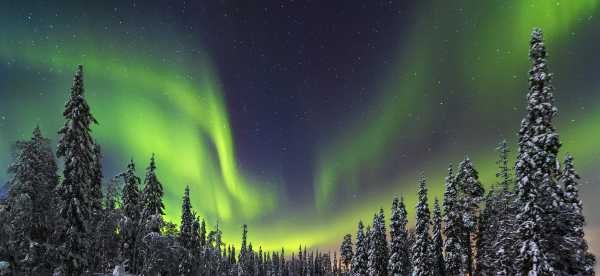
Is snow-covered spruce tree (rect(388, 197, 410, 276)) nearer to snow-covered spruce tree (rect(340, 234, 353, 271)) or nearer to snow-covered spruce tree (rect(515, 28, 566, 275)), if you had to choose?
snow-covered spruce tree (rect(515, 28, 566, 275))

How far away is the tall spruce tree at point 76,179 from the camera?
21.6 metres

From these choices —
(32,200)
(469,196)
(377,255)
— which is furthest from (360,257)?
(32,200)

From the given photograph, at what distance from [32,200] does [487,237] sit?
37.8 meters

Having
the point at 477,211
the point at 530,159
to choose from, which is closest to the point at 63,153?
the point at 530,159

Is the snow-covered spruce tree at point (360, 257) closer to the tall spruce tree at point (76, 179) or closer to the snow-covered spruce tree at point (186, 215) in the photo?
the snow-covered spruce tree at point (186, 215)

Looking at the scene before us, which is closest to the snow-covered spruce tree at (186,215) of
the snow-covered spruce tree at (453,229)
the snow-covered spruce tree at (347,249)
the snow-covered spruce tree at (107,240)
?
the snow-covered spruce tree at (107,240)

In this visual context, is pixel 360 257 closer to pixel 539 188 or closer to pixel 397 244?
pixel 397 244

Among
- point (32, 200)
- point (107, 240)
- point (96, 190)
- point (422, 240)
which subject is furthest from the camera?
point (422, 240)

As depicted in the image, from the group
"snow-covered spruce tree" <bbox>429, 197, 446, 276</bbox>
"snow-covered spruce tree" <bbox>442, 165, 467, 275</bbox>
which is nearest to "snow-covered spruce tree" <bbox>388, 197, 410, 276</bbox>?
"snow-covered spruce tree" <bbox>429, 197, 446, 276</bbox>

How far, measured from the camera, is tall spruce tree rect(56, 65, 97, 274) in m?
21.6

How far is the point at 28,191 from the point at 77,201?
274 cm

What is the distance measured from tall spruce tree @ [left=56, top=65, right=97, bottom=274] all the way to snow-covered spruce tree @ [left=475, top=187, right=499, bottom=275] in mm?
33293

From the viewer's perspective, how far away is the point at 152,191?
38531 millimetres

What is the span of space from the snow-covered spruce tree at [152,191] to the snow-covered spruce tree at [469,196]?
29773 millimetres
